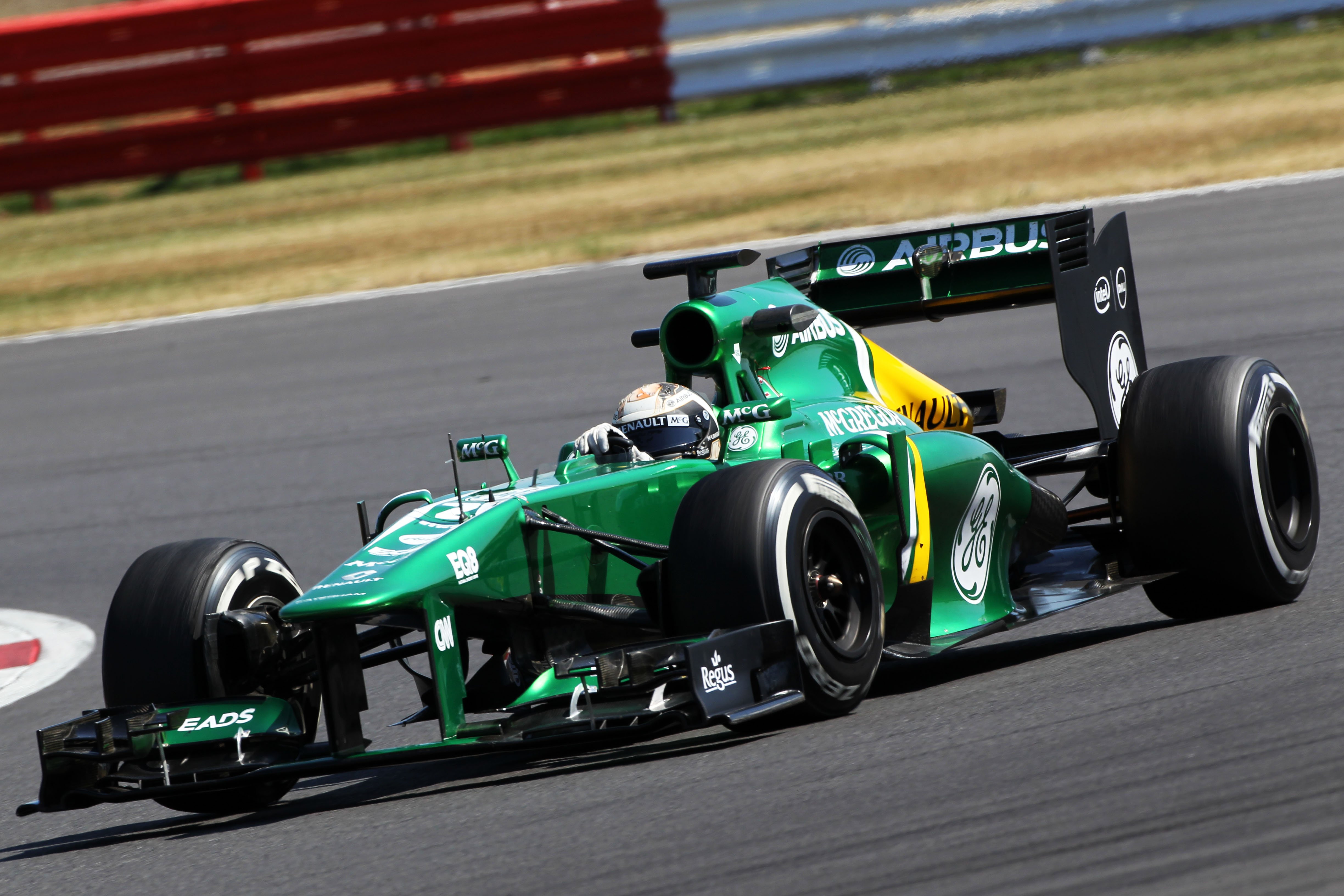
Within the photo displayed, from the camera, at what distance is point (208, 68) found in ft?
66.4

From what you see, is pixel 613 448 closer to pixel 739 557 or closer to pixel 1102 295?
pixel 739 557

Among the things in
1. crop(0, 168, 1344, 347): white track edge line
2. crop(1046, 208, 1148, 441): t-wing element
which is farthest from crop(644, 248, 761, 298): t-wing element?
crop(0, 168, 1344, 347): white track edge line

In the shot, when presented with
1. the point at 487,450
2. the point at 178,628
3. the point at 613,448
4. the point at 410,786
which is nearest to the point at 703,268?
the point at 613,448

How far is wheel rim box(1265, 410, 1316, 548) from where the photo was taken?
696 centimetres

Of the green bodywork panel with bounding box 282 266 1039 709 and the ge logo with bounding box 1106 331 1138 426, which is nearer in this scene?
the green bodywork panel with bounding box 282 266 1039 709

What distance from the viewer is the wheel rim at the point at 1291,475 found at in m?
6.96

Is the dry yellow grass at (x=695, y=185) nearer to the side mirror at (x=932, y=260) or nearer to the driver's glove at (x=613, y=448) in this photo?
the side mirror at (x=932, y=260)

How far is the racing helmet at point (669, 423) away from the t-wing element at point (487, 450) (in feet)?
1.22

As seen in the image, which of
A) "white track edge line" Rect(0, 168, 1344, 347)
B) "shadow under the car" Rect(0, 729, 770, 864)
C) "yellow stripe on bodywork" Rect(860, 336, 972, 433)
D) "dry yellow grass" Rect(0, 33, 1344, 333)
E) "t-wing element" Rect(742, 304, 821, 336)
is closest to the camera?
"shadow under the car" Rect(0, 729, 770, 864)

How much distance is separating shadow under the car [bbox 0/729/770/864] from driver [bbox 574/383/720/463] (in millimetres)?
920

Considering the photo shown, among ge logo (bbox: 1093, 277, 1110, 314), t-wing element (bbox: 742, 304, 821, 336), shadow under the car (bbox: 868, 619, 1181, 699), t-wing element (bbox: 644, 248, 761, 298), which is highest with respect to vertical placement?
t-wing element (bbox: 644, 248, 761, 298)

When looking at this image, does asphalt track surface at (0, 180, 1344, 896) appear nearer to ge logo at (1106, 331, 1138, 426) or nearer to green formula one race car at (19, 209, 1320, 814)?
green formula one race car at (19, 209, 1320, 814)

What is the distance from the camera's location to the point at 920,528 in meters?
6.29

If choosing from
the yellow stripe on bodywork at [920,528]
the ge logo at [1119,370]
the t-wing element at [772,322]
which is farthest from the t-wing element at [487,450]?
the ge logo at [1119,370]
